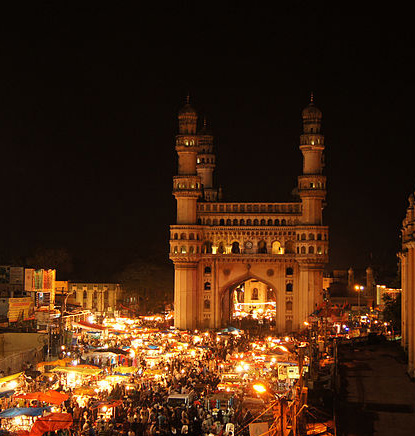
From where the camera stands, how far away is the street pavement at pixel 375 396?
1747 centimetres

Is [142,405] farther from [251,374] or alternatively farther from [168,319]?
[168,319]

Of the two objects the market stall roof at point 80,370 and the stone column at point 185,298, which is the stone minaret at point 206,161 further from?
the market stall roof at point 80,370

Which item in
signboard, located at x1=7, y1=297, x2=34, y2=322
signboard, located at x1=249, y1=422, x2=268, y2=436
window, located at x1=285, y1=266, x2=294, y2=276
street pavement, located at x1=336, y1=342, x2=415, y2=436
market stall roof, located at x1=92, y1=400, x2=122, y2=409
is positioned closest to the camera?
signboard, located at x1=249, y1=422, x2=268, y2=436

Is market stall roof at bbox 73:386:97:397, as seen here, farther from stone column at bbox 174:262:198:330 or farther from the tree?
the tree

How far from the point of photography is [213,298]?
6097cm

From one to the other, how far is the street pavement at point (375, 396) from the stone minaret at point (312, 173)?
28.4 metres

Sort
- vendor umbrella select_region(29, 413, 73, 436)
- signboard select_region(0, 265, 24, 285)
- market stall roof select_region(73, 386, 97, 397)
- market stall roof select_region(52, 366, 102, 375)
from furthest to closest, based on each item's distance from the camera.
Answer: signboard select_region(0, 265, 24, 285) < market stall roof select_region(52, 366, 102, 375) < market stall roof select_region(73, 386, 97, 397) < vendor umbrella select_region(29, 413, 73, 436)

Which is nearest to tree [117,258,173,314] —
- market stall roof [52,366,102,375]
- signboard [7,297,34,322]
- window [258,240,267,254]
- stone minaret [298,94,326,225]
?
window [258,240,267,254]

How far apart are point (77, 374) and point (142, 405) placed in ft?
15.0

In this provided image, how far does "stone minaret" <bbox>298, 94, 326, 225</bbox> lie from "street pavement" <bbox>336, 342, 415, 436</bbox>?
2842 cm

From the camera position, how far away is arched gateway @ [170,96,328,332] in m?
59.0

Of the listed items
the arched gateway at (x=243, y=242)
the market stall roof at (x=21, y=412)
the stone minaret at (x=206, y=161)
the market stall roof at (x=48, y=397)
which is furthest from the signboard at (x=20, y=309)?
the stone minaret at (x=206, y=161)

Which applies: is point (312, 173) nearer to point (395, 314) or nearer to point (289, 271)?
point (289, 271)

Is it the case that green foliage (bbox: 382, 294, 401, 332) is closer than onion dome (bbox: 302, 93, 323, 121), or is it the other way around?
green foliage (bbox: 382, 294, 401, 332)
